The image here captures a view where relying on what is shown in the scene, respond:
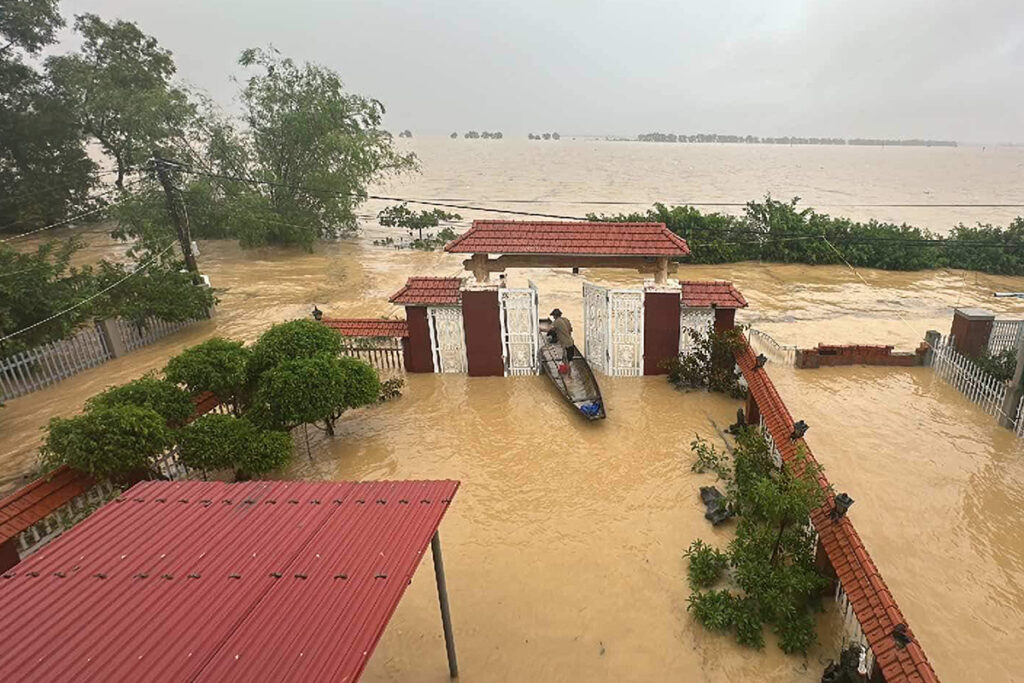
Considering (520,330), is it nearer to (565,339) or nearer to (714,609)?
(565,339)

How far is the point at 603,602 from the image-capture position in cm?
710

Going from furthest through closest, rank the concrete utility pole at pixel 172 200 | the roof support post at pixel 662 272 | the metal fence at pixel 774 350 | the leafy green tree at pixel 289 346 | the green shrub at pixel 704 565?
the concrete utility pole at pixel 172 200 < the metal fence at pixel 774 350 < the roof support post at pixel 662 272 < the leafy green tree at pixel 289 346 < the green shrub at pixel 704 565

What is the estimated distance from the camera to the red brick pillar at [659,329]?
41.1 ft

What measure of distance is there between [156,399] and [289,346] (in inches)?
91.5

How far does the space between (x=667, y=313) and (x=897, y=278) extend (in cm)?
1847

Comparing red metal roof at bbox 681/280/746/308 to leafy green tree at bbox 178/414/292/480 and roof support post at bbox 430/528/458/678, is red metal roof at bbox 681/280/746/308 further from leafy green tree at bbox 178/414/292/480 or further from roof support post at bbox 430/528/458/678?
leafy green tree at bbox 178/414/292/480

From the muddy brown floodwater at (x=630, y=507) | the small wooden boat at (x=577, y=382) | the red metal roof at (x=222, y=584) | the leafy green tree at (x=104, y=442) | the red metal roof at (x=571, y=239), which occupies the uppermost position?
the red metal roof at (x=571, y=239)

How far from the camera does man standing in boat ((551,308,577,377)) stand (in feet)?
43.2

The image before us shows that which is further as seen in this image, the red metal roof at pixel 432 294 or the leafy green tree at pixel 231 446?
the red metal roof at pixel 432 294

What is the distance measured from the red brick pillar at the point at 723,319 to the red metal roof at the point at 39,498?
1208 cm

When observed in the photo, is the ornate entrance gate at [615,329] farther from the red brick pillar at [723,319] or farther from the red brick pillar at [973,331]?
the red brick pillar at [973,331]

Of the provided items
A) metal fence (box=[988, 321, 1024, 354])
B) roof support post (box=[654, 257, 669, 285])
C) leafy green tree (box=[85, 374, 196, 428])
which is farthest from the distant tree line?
leafy green tree (box=[85, 374, 196, 428])

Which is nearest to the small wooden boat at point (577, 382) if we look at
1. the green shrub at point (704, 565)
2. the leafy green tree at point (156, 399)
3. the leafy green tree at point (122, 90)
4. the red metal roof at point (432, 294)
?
the red metal roof at point (432, 294)

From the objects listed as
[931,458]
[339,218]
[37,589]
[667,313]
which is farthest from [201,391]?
[339,218]
